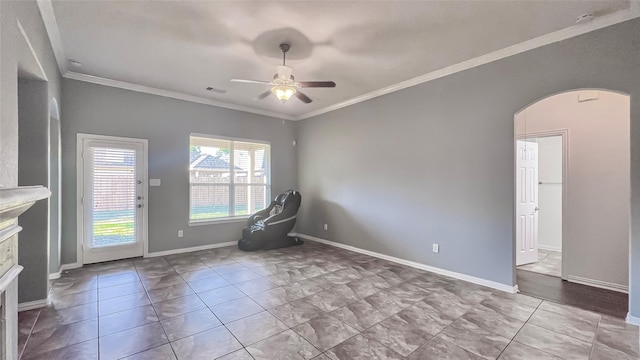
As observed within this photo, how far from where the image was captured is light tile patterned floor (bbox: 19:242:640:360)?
2.21 m

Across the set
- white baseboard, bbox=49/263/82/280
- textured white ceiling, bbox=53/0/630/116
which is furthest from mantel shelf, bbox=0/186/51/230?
white baseboard, bbox=49/263/82/280

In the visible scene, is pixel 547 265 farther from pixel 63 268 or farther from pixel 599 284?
pixel 63 268

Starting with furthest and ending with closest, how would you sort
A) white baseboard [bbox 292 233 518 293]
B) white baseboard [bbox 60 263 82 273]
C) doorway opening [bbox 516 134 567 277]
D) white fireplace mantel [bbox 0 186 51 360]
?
doorway opening [bbox 516 134 567 277], white baseboard [bbox 60 263 82 273], white baseboard [bbox 292 233 518 293], white fireplace mantel [bbox 0 186 51 360]

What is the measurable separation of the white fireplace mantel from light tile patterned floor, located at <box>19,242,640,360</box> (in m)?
0.73

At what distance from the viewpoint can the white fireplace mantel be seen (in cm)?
126

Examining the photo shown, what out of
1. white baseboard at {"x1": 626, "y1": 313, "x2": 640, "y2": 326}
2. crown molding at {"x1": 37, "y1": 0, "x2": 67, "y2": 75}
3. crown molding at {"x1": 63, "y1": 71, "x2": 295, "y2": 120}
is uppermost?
crown molding at {"x1": 37, "y1": 0, "x2": 67, "y2": 75}

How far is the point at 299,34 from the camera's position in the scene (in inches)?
119

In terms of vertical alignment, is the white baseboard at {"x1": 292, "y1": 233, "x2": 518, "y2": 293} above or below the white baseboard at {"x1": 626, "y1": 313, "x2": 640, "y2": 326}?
below

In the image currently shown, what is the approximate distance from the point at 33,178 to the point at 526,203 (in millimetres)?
6579

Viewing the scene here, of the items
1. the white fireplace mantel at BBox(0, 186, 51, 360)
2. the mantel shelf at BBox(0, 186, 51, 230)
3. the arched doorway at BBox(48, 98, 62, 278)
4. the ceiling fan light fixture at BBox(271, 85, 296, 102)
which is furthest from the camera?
the arched doorway at BBox(48, 98, 62, 278)

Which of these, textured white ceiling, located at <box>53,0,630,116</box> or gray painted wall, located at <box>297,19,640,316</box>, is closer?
textured white ceiling, located at <box>53,0,630,116</box>

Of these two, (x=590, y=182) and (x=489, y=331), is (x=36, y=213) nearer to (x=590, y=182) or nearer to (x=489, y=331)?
(x=489, y=331)

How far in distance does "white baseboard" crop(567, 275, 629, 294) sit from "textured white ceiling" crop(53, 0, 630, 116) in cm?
314

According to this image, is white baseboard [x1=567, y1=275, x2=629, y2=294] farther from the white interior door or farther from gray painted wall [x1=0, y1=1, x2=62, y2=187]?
gray painted wall [x1=0, y1=1, x2=62, y2=187]
